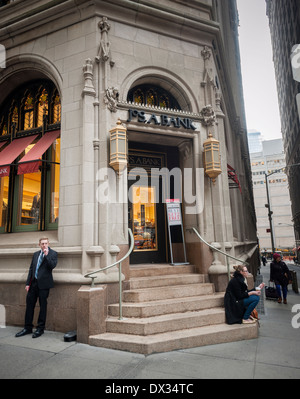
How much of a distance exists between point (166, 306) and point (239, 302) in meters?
1.63

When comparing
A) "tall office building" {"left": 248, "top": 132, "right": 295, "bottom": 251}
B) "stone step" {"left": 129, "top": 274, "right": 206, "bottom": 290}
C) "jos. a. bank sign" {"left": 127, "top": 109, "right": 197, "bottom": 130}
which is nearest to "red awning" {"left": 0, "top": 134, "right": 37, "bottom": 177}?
"jos. a. bank sign" {"left": 127, "top": 109, "right": 197, "bottom": 130}

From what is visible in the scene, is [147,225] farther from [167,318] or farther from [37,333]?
[37,333]

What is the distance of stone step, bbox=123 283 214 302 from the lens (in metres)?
6.70

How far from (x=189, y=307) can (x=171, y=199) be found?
3.73 meters

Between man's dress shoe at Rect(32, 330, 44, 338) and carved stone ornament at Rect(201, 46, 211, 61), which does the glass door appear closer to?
man's dress shoe at Rect(32, 330, 44, 338)

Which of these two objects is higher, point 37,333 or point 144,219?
point 144,219

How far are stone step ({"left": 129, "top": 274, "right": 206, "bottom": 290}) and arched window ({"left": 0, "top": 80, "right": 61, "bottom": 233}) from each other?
2.87 meters

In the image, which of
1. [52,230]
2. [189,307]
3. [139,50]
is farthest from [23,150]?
[189,307]

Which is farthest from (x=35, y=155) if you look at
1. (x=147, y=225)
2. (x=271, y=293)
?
(x=271, y=293)

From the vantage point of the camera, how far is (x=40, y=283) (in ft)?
20.7
